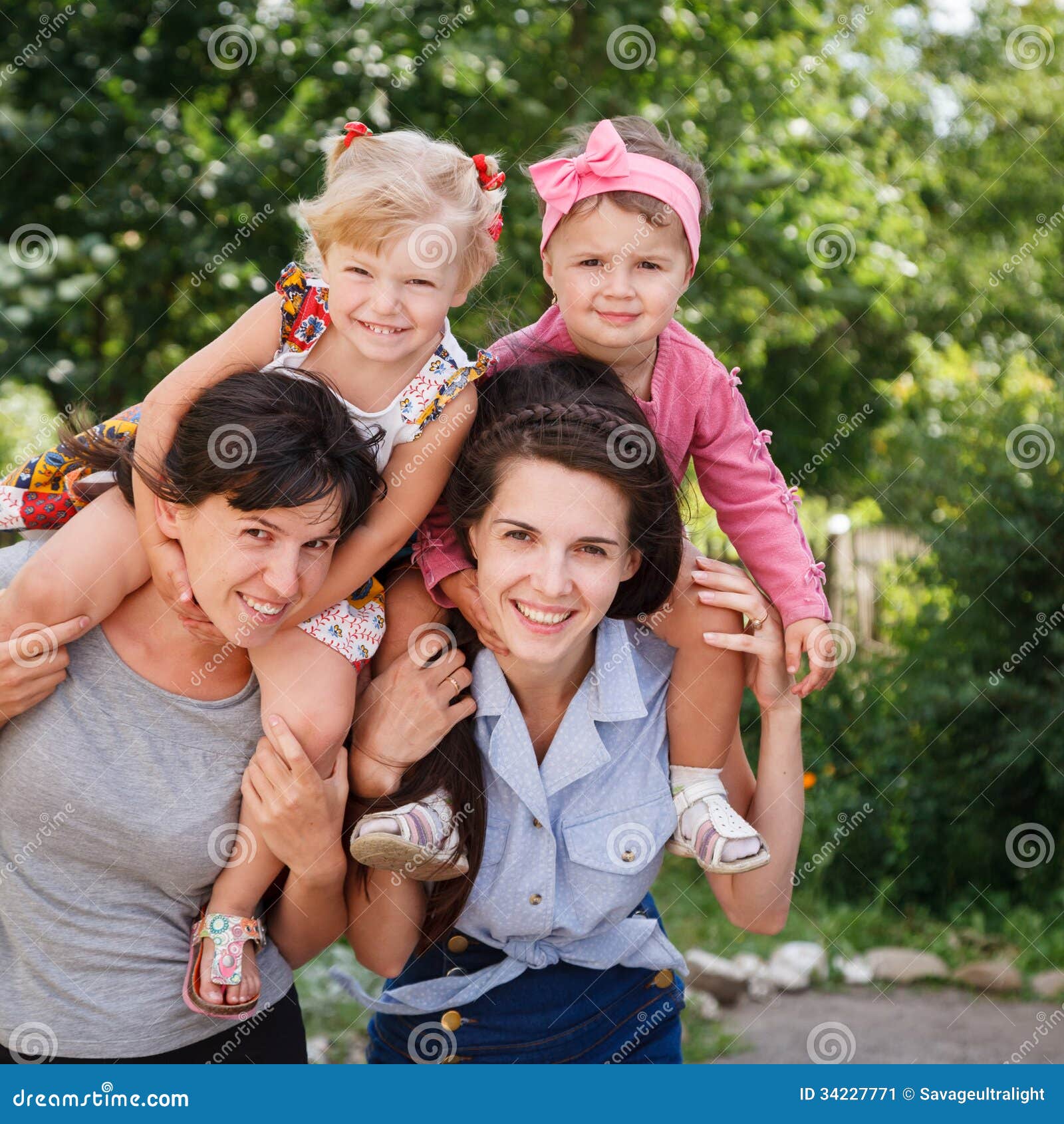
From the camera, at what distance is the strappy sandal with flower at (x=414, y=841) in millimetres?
2275

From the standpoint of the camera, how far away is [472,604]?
2.51 meters

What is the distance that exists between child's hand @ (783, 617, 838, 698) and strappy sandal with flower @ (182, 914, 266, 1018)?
122cm

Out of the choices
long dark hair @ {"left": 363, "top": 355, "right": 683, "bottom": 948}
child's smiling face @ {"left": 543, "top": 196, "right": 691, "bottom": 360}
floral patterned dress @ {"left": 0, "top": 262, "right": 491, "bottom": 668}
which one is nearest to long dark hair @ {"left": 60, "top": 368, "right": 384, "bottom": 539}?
floral patterned dress @ {"left": 0, "top": 262, "right": 491, "bottom": 668}

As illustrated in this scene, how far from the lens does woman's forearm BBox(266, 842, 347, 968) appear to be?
2398mm

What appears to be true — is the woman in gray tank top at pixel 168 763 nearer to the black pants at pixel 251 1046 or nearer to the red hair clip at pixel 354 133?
the black pants at pixel 251 1046

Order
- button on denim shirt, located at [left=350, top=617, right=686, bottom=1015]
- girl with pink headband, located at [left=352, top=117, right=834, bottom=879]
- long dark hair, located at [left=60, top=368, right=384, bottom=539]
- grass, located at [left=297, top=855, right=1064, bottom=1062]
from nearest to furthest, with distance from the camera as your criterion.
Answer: long dark hair, located at [left=60, top=368, right=384, bottom=539]
button on denim shirt, located at [left=350, top=617, right=686, bottom=1015]
girl with pink headband, located at [left=352, top=117, right=834, bottom=879]
grass, located at [left=297, top=855, right=1064, bottom=1062]

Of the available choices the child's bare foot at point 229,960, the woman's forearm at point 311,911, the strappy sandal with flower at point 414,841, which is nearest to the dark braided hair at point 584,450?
the strappy sandal with flower at point 414,841

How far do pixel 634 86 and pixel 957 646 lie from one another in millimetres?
3523

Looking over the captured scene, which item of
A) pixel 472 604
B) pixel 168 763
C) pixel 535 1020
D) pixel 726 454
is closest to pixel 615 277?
pixel 726 454

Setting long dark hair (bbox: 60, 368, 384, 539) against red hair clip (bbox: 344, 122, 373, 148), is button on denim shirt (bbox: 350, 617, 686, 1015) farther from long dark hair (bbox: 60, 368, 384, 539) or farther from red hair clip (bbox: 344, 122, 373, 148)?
red hair clip (bbox: 344, 122, 373, 148)

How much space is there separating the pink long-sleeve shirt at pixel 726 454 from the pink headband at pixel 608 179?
9.2 inches

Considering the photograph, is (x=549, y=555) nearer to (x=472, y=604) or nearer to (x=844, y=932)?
(x=472, y=604)

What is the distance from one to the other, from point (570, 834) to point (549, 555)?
1.88ft

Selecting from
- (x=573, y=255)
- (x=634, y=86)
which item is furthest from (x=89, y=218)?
(x=573, y=255)
